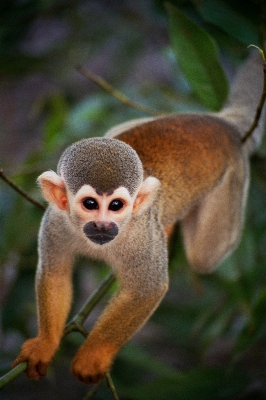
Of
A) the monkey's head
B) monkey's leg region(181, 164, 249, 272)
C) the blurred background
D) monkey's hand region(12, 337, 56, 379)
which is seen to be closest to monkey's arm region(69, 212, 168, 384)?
monkey's hand region(12, 337, 56, 379)

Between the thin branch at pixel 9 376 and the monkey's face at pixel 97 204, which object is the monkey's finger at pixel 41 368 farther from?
the monkey's face at pixel 97 204

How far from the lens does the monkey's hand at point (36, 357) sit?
202 centimetres

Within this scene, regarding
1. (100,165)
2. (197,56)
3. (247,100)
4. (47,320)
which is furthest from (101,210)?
(247,100)

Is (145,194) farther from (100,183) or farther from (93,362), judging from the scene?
(93,362)

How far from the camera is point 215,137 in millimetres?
2697

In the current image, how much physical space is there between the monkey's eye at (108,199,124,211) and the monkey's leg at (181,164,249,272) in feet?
3.34

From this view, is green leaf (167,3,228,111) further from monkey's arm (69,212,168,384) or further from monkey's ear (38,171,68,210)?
monkey's ear (38,171,68,210)

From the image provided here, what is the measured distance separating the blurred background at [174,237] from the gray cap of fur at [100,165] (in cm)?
89

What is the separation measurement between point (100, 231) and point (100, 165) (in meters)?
0.21

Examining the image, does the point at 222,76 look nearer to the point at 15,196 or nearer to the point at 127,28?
the point at 15,196

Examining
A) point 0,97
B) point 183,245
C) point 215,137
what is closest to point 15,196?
point 183,245

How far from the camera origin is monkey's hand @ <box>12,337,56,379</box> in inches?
79.6

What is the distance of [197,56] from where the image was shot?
2666 millimetres

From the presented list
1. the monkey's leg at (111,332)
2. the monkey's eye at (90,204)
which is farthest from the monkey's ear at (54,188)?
the monkey's leg at (111,332)
